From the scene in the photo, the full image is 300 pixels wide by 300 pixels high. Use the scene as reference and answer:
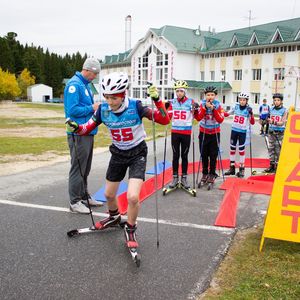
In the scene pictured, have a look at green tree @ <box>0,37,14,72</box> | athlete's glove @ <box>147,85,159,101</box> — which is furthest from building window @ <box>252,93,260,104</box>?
green tree @ <box>0,37,14,72</box>

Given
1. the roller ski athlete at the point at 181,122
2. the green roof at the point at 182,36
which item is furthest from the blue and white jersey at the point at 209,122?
the green roof at the point at 182,36

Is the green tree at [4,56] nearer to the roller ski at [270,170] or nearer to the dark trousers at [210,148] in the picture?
the roller ski at [270,170]

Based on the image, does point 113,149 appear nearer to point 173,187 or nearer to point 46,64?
point 173,187

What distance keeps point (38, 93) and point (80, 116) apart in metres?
106

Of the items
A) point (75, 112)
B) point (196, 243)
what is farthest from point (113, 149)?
point (196, 243)

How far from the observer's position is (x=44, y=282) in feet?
12.7

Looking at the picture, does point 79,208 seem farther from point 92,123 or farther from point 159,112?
point 159,112

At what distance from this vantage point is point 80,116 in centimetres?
602

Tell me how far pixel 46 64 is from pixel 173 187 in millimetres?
125013

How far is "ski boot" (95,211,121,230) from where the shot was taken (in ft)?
17.7

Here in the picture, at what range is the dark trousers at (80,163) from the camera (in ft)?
20.2

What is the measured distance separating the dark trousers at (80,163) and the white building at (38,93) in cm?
10352

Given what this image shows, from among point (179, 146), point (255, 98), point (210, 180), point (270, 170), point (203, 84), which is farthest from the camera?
point (203, 84)

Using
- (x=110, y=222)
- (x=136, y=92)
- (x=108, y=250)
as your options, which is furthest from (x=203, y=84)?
(x=108, y=250)
